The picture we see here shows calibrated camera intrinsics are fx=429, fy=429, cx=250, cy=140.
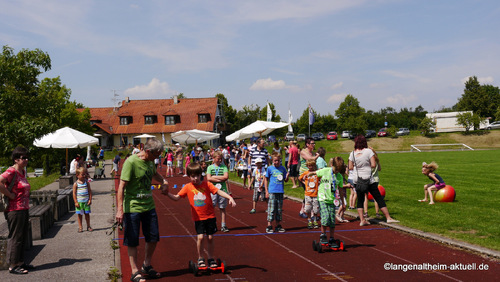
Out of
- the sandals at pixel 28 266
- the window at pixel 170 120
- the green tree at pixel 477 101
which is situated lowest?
the sandals at pixel 28 266

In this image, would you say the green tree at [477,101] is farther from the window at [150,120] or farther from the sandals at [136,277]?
the sandals at [136,277]

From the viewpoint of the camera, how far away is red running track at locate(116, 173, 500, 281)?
19.9 ft

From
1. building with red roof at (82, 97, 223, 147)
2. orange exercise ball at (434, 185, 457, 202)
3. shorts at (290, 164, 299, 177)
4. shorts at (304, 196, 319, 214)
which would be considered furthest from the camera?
building with red roof at (82, 97, 223, 147)

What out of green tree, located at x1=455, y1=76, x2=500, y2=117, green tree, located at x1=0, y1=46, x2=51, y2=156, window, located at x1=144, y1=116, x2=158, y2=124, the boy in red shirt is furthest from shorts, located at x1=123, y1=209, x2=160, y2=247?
green tree, located at x1=455, y1=76, x2=500, y2=117

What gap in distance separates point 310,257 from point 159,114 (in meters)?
66.2

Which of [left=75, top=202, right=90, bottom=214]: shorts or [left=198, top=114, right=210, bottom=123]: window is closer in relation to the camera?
[left=75, top=202, right=90, bottom=214]: shorts

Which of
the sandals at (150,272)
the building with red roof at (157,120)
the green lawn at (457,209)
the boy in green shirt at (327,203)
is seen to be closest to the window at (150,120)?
the building with red roof at (157,120)

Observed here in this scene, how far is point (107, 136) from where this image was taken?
233 ft

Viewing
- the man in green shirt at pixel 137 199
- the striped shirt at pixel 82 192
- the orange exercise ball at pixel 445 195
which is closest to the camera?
the man in green shirt at pixel 137 199

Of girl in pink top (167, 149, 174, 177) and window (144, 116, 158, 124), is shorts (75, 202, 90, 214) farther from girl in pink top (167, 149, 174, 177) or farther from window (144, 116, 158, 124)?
window (144, 116, 158, 124)

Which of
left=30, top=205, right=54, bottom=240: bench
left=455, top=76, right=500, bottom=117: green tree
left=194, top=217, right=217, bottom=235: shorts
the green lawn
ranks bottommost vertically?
the green lawn

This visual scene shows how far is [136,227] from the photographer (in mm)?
5703

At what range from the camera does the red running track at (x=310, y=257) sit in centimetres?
607

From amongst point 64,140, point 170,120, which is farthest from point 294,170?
point 170,120
